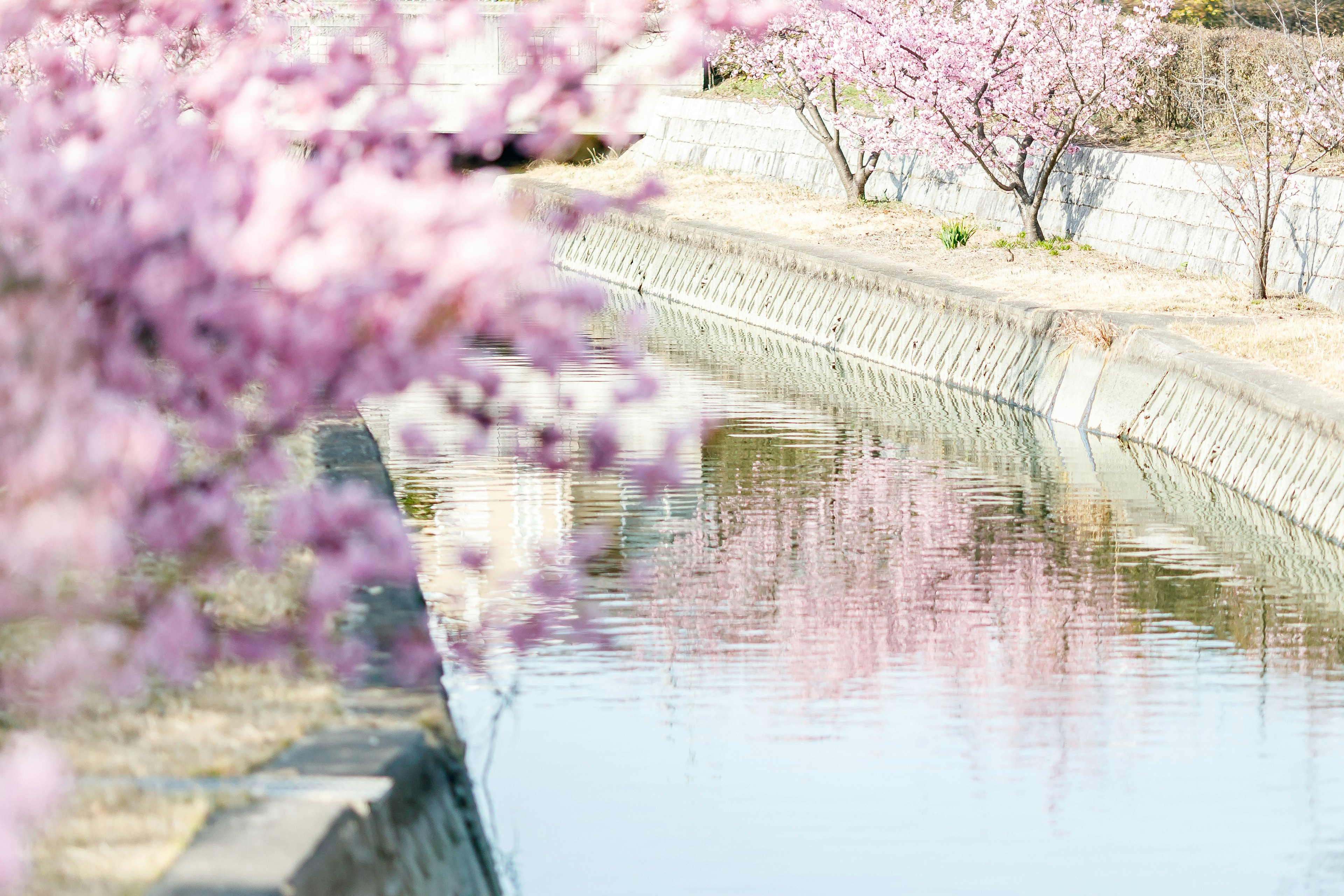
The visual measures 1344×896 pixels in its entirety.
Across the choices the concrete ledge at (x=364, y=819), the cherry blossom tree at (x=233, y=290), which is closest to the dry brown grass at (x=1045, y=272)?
the concrete ledge at (x=364, y=819)

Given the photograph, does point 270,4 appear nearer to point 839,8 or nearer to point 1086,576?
point 1086,576

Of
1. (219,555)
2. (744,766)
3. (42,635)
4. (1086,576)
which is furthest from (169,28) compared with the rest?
(1086,576)

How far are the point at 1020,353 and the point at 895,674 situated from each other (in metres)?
8.79

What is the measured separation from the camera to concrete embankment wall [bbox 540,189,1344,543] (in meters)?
13.0

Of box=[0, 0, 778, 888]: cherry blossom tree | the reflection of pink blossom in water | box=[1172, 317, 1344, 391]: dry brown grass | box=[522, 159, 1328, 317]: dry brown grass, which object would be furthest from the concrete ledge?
box=[522, 159, 1328, 317]: dry brown grass

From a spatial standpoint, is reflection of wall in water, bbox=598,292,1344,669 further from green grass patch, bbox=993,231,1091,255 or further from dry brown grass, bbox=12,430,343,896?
dry brown grass, bbox=12,430,343,896

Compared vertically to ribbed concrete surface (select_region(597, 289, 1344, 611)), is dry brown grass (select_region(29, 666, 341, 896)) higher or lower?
higher

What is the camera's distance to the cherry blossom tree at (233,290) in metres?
3.49

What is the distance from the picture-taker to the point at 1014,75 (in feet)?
75.9

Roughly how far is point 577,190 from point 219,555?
1062 inches

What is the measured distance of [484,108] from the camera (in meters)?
4.27

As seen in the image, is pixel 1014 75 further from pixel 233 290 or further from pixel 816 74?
pixel 233 290

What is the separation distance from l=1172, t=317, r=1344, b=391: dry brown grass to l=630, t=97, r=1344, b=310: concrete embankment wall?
122 cm

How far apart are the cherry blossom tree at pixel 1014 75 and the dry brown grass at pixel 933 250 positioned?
34.3 inches
